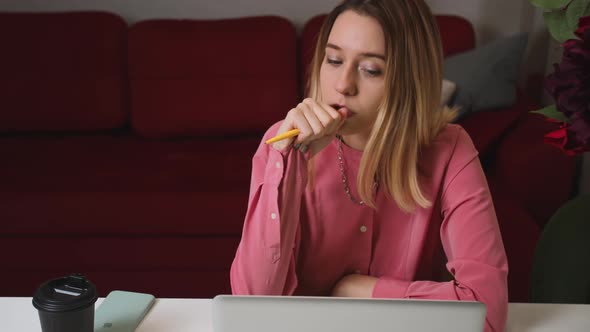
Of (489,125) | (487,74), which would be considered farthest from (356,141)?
(487,74)

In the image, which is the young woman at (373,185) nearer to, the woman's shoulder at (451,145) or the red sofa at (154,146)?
the woman's shoulder at (451,145)

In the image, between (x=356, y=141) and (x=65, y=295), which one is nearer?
(x=65, y=295)

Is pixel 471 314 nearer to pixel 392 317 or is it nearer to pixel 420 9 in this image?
pixel 392 317

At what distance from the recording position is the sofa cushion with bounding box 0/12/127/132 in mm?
2660

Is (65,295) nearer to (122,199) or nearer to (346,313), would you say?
(346,313)

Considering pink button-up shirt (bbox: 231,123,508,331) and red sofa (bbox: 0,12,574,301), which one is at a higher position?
pink button-up shirt (bbox: 231,123,508,331)

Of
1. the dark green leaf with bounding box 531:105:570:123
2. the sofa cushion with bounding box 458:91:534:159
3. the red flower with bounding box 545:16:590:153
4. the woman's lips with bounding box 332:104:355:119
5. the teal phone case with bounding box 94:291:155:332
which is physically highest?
the red flower with bounding box 545:16:590:153

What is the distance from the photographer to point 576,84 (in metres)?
0.63

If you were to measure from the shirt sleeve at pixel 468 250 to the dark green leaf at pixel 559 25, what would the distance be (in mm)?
426

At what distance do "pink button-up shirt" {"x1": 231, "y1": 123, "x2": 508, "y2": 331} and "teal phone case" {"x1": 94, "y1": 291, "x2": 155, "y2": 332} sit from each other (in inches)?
7.6

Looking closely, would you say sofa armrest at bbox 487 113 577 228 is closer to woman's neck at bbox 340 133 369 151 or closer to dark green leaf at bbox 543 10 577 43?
woman's neck at bbox 340 133 369 151

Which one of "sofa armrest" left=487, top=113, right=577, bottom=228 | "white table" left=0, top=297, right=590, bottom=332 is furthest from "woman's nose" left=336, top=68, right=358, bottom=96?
"sofa armrest" left=487, top=113, right=577, bottom=228

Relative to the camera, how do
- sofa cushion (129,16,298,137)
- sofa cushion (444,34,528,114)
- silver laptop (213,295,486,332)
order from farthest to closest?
sofa cushion (129,16,298,137)
sofa cushion (444,34,528,114)
silver laptop (213,295,486,332)

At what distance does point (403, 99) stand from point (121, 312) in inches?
23.6
